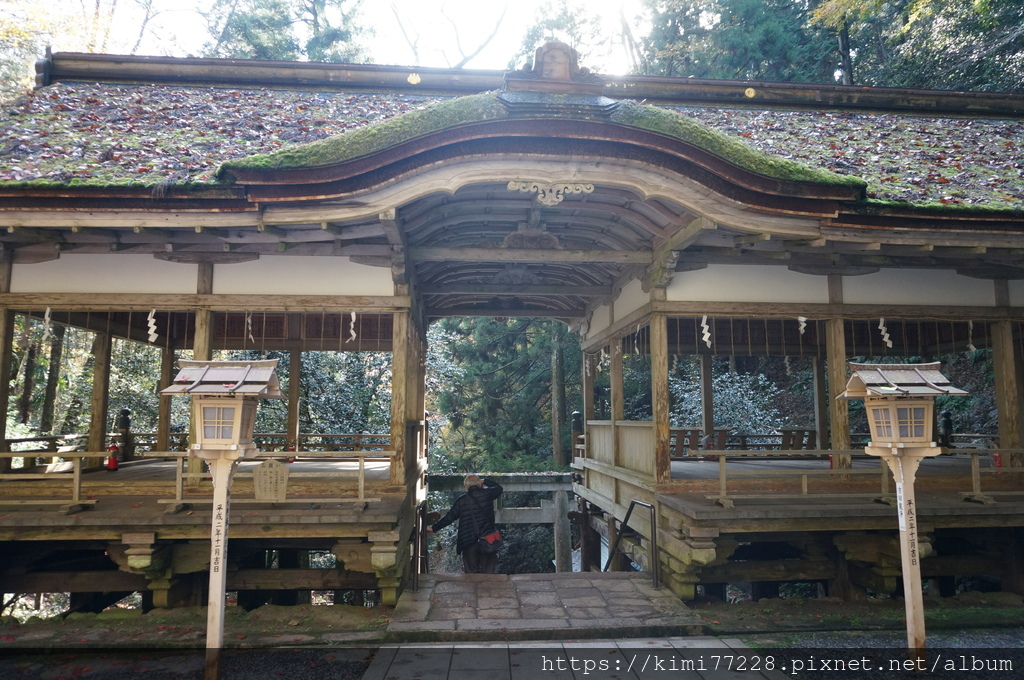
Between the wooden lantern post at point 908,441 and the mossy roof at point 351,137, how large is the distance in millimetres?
2284

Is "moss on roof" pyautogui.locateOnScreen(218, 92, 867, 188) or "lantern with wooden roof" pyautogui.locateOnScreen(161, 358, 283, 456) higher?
"moss on roof" pyautogui.locateOnScreen(218, 92, 867, 188)

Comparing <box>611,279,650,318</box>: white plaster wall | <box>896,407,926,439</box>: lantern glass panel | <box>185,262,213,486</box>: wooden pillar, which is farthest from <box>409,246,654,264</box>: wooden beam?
<box>896,407,926,439</box>: lantern glass panel

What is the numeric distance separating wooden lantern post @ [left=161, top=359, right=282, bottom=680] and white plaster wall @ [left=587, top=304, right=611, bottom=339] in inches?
248

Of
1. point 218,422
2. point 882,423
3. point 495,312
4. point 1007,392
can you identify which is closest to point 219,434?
point 218,422

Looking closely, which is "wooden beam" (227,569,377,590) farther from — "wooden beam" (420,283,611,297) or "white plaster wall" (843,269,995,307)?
"white plaster wall" (843,269,995,307)

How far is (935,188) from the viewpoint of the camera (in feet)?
23.8

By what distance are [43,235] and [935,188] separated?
1004 cm

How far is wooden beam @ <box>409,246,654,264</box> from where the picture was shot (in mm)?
7473

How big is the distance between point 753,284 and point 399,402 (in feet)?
15.3

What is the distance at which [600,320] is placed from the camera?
34.6 ft

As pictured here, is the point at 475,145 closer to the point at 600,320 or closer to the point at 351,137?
the point at 351,137

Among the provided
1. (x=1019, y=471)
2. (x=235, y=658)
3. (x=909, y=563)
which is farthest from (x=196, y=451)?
(x=1019, y=471)

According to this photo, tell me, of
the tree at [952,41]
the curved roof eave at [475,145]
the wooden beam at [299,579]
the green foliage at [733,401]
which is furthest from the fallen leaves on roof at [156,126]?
the tree at [952,41]

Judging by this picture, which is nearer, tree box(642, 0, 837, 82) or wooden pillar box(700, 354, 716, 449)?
wooden pillar box(700, 354, 716, 449)
